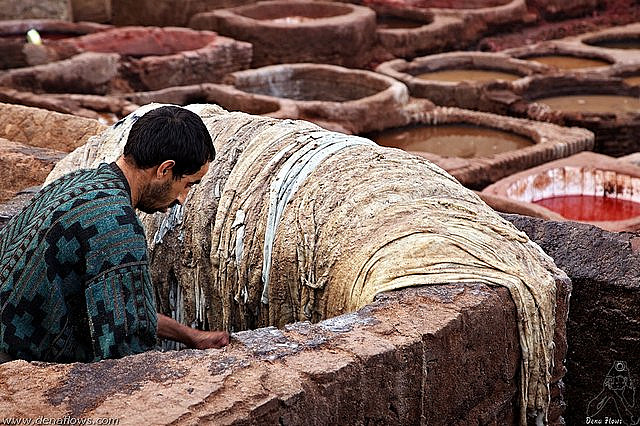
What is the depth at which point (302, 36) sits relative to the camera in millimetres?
13125

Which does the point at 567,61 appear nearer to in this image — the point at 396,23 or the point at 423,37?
the point at 423,37

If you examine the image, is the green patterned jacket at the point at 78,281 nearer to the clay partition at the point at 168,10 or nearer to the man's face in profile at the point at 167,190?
the man's face in profile at the point at 167,190

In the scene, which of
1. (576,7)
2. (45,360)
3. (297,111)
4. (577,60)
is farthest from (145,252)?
(576,7)

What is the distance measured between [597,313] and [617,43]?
36.1 ft

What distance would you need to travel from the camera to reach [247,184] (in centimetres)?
440

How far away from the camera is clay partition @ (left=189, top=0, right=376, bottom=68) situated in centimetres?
1312

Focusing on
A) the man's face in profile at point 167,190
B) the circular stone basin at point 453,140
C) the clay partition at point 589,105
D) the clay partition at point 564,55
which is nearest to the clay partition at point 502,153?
the circular stone basin at point 453,140

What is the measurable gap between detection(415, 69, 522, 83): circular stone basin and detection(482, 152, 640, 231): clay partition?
4199mm

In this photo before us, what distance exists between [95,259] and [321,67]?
26.9ft

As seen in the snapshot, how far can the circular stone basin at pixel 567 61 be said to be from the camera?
13.0m

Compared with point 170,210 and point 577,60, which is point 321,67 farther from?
point 170,210

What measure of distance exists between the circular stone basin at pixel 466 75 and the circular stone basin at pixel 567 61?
31.0 inches

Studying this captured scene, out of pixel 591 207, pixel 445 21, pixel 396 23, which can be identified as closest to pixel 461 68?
pixel 445 21

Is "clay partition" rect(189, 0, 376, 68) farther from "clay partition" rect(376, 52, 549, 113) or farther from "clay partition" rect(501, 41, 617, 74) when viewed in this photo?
"clay partition" rect(501, 41, 617, 74)
